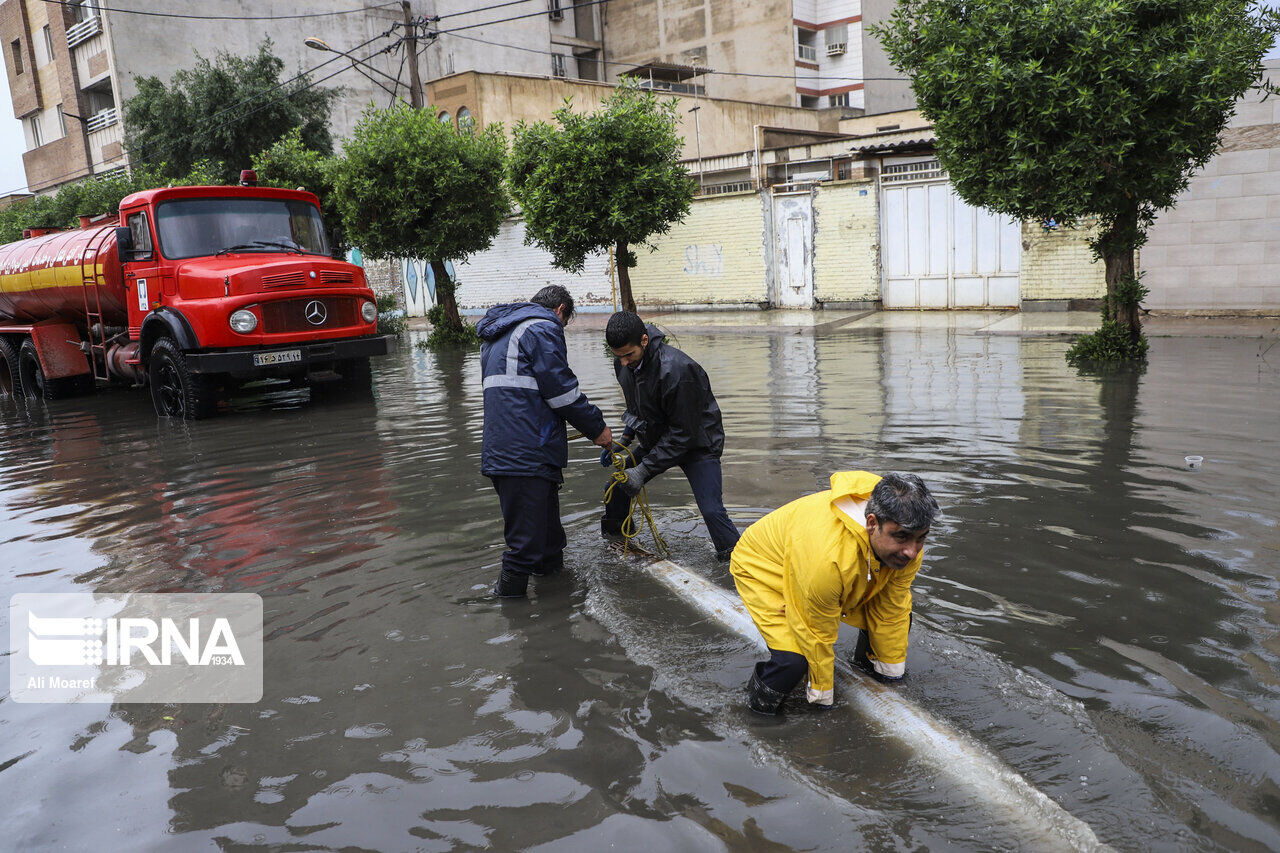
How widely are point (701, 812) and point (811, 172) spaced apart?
78.1ft

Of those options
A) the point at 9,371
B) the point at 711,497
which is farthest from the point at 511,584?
the point at 9,371

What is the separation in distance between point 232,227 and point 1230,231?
15397 millimetres

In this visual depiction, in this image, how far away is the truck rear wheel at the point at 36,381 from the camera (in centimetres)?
1446

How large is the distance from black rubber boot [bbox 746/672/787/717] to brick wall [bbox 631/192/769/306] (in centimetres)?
1931

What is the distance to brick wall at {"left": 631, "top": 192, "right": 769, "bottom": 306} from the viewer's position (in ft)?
73.0

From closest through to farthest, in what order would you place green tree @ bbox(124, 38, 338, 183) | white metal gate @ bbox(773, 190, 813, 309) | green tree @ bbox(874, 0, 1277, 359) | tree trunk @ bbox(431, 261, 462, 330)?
1. green tree @ bbox(874, 0, 1277, 359)
2. tree trunk @ bbox(431, 261, 462, 330)
3. white metal gate @ bbox(773, 190, 813, 309)
4. green tree @ bbox(124, 38, 338, 183)

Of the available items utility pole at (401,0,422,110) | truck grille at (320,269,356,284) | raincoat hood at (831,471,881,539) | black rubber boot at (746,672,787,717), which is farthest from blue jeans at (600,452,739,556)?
utility pole at (401,0,422,110)

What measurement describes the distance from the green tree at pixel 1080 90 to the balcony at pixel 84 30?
31232mm

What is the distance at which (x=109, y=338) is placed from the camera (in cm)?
1308

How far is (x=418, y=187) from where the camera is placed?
61.0ft

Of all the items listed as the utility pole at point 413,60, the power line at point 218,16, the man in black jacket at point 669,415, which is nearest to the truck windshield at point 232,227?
the man in black jacket at point 669,415

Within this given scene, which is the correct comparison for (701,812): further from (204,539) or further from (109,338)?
(109,338)

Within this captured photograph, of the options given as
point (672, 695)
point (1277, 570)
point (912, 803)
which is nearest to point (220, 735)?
point (672, 695)

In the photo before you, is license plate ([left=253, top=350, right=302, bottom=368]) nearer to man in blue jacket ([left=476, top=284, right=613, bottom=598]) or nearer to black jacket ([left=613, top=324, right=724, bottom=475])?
man in blue jacket ([left=476, top=284, right=613, bottom=598])
